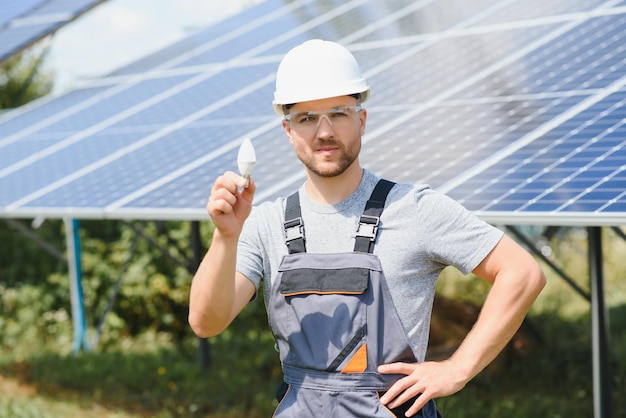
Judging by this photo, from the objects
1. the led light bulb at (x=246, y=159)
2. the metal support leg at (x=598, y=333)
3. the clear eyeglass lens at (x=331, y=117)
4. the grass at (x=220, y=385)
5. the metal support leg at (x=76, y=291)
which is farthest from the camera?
the metal support leg at (x=76, y=291)

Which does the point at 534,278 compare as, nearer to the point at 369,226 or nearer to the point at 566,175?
the point at 369,226

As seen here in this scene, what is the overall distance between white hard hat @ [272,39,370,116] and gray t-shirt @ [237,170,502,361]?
0.98ft

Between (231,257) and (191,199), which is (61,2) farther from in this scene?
(231,257)

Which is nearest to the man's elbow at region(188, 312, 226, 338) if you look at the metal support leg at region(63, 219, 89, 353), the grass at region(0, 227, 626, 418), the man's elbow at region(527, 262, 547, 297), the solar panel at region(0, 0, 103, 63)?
the man's elbow at region(527, 262, 547, 297)

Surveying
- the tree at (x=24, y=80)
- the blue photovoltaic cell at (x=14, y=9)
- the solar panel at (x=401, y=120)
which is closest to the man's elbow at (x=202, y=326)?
the solar panel at (x=401, y=120)

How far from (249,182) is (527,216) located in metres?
1.90

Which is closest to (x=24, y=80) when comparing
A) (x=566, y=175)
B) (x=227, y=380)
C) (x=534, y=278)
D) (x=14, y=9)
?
(x=14, y=9)

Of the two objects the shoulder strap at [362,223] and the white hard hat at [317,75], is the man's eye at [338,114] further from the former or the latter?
the shoulder strap at [362,223]

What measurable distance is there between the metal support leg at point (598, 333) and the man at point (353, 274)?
254cm

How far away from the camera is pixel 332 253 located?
2770 millimetres

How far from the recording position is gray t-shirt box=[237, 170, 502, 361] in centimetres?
266

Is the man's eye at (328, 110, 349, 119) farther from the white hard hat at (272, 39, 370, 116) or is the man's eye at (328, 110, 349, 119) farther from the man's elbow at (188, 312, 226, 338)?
the man's elbow at (188, 312, 226, 338)

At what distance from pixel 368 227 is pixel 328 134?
0.30 m

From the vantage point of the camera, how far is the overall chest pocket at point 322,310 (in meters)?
2.71
